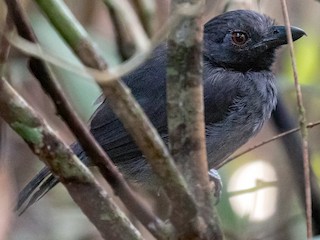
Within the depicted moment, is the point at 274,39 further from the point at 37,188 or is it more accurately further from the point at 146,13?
the point at 37,188

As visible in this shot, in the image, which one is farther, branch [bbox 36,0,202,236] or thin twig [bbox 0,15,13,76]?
thin twig [bbox 0,15,13,76]

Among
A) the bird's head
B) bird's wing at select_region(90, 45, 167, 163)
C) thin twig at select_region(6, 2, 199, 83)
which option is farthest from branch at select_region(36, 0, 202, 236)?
the bird's head

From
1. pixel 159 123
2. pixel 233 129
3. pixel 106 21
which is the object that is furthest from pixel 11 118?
pixel 106 21

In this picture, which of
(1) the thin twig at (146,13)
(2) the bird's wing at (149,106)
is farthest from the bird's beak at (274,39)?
(1) the thin twig at (146,13)

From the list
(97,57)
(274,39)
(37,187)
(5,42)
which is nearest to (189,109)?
(97,57)

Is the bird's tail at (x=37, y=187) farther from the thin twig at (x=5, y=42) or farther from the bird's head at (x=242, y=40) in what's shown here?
the thin twig at (x=5, y=42)

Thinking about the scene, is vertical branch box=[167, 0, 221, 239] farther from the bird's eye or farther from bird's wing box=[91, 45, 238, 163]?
the bird's eye

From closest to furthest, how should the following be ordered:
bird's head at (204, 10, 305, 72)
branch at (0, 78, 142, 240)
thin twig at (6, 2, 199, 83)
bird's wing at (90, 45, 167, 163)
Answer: thin twig at (6, 2, 199, 83) → branch at (0, 78, 142, 240) → bird's wing at (90, 45, 167, 163) → bird's head at (204, 10, 305, 72)

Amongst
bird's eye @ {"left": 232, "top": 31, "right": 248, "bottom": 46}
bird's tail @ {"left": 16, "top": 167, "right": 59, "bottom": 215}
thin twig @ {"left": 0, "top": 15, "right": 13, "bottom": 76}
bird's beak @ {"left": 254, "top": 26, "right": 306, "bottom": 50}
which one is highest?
bird's eye @ {"left": 232, "top": 31, "right": 248, "bottom": 46}
